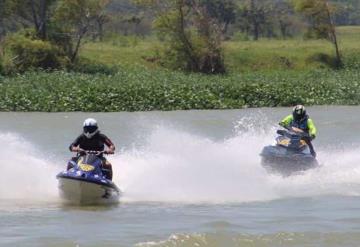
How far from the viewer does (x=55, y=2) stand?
50.2m

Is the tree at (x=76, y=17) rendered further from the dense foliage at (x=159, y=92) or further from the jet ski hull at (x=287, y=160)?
the jet ski hull at (x=287, y=160)

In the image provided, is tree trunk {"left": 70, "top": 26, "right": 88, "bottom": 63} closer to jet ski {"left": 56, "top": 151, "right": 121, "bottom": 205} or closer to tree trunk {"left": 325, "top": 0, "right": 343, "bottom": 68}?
tree trunk {"left": 325, "top": 0, "right": 343, "bottom": 68}

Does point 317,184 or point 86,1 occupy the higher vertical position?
point 86,1

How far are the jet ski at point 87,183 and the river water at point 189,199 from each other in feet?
0.70

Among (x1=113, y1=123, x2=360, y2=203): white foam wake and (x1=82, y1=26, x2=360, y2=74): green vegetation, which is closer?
(x1=113, y1=123, x2=360, y2=203): white foam wake

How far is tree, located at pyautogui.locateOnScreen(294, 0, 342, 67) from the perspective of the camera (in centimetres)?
5581

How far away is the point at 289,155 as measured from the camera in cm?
1570

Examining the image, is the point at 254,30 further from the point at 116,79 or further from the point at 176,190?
the point at 176,190

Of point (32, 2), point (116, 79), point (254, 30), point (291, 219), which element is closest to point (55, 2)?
point (32, 2)

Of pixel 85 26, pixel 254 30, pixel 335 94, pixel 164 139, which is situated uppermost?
pixel 254 30

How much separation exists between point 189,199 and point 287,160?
2503 millimetres

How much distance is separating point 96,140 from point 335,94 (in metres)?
25.1

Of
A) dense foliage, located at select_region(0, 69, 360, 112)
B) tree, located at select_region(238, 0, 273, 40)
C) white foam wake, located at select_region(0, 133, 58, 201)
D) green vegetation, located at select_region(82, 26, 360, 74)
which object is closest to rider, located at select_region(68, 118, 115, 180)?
white foam wake, located at select_region(0, 133, 58, 201)

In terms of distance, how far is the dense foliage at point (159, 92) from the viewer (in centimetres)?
3334
